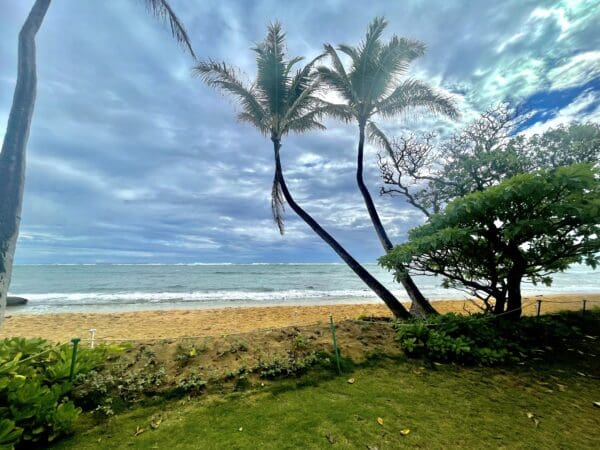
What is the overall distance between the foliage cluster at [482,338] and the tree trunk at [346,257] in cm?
136

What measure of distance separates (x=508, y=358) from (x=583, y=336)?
8.48ft

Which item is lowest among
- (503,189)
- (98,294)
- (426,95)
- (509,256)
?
(98,294)

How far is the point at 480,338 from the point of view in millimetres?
5023

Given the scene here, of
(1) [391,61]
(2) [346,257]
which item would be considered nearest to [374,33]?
(1) [391,61]

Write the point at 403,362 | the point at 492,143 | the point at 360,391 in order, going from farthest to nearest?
the point at 492,143 → the point at 403,362 → the point at 360,391

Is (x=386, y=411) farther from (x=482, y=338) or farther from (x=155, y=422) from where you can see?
(x=482, y=338)

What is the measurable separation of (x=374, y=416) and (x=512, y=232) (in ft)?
12.0

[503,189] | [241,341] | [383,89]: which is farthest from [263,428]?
[383,89]

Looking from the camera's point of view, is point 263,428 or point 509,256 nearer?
point 263,428

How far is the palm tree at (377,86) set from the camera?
287 inches

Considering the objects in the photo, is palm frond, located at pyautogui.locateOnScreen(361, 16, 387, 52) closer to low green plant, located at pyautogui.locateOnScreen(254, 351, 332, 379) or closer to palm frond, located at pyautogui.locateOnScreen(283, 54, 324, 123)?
palm frond, located at pyautogui.locateOnScreen(283, 54, 324, 123)

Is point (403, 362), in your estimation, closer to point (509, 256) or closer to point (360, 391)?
point (360, 391)

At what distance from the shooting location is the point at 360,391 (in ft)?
11.8

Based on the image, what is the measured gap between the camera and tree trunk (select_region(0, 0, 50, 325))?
315 centimetres
